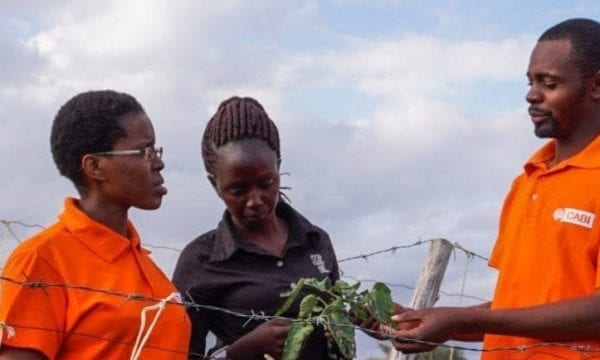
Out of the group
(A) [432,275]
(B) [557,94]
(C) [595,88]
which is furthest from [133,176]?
(A) [432,275]

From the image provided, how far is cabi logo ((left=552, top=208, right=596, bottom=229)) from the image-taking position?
3.09 meters

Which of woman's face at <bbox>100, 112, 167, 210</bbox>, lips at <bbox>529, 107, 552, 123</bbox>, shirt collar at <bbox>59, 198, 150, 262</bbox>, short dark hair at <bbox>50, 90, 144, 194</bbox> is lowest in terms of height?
shirt collar at <bbox>59, 198, 150, 262</bbox>

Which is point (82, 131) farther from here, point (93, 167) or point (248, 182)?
point (248, 182)

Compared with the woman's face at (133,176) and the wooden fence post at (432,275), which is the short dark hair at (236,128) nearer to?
the woman's face at (133,176)

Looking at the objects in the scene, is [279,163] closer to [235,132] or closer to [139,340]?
[235,132]

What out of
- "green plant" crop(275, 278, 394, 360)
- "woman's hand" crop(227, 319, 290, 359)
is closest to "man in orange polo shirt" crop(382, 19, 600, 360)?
"green plant" crop(275, 278, 394, 360)

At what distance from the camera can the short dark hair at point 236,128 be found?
3760mm

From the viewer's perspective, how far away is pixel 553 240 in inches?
124

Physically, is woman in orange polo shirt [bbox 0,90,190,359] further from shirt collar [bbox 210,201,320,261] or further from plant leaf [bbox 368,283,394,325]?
plant leaf [bbox 368,283,394,325]

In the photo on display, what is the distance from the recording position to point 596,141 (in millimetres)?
3232

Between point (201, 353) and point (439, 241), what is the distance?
172cm

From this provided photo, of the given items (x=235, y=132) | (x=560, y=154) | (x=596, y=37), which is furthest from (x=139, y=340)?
(x=596, y=37)

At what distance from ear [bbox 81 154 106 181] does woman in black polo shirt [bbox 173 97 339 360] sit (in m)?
0.49

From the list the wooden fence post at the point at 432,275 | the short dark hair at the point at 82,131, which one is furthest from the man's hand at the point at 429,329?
the wooden fence post at the point at 432,275
